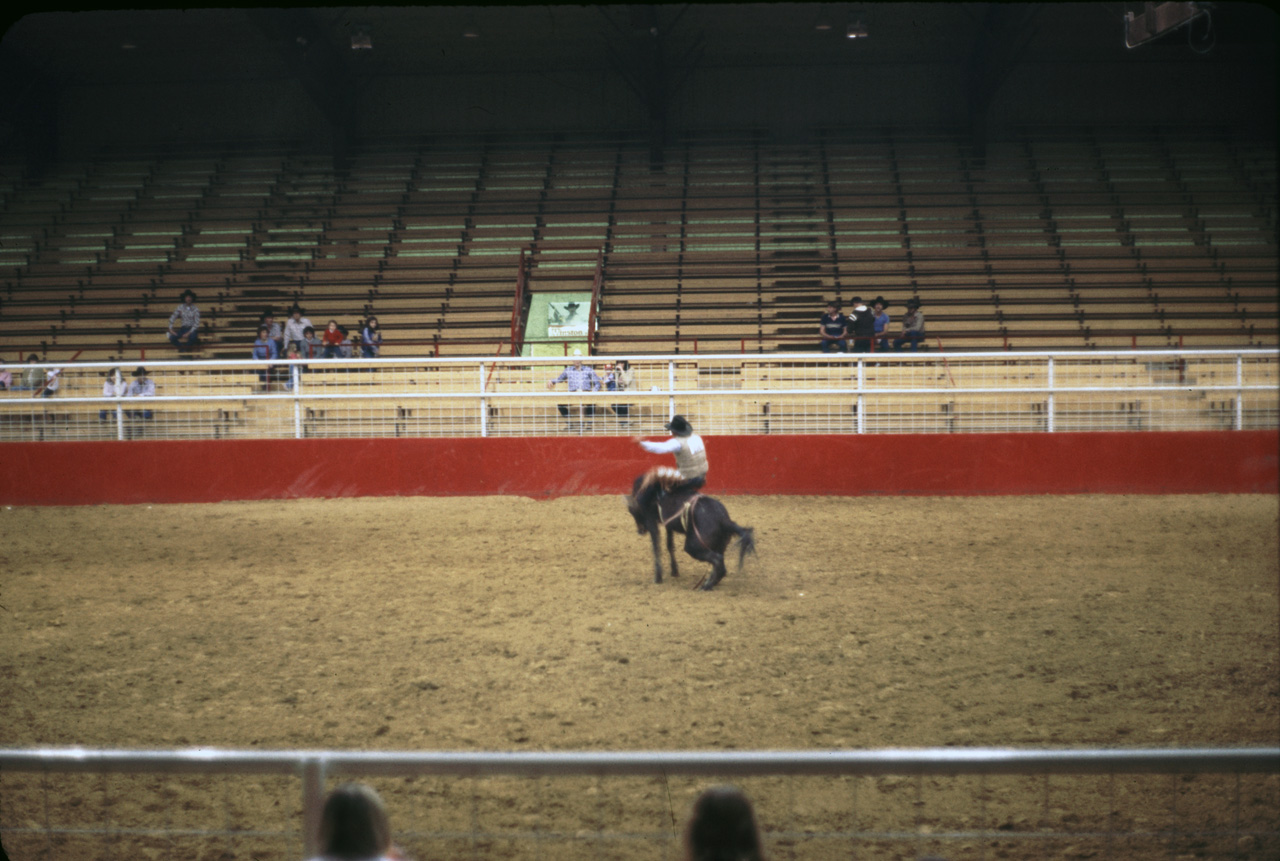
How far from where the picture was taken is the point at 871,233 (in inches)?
745

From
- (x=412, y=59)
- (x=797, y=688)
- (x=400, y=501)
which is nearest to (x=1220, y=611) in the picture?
(x=797, y=688)

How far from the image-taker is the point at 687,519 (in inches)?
269

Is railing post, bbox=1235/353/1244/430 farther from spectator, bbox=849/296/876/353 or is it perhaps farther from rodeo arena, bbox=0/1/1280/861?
spectator, bbox=849/296/876/353

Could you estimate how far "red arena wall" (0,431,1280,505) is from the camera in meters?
10.0

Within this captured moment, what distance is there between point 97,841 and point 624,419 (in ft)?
24.8

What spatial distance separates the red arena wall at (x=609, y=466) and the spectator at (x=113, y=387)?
451 mm

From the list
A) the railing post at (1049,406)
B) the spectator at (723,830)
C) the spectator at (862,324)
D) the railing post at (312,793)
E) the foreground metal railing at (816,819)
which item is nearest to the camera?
the spectator at (723,830)

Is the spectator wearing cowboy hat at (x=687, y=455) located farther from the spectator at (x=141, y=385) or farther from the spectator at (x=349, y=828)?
the spectator at (x=141, y=385)

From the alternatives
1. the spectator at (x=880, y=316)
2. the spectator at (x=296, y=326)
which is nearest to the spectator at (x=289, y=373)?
the spectator at (x=296, y=326)

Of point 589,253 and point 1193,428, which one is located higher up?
point 589,253

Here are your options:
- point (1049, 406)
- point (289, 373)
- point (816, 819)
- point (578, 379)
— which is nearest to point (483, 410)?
point (578, 379)

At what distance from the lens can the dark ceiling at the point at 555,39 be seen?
58.7ft

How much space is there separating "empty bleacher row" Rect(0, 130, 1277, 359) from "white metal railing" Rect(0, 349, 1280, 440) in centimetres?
488

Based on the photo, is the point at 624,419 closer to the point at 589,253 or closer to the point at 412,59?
the point at 589,253
